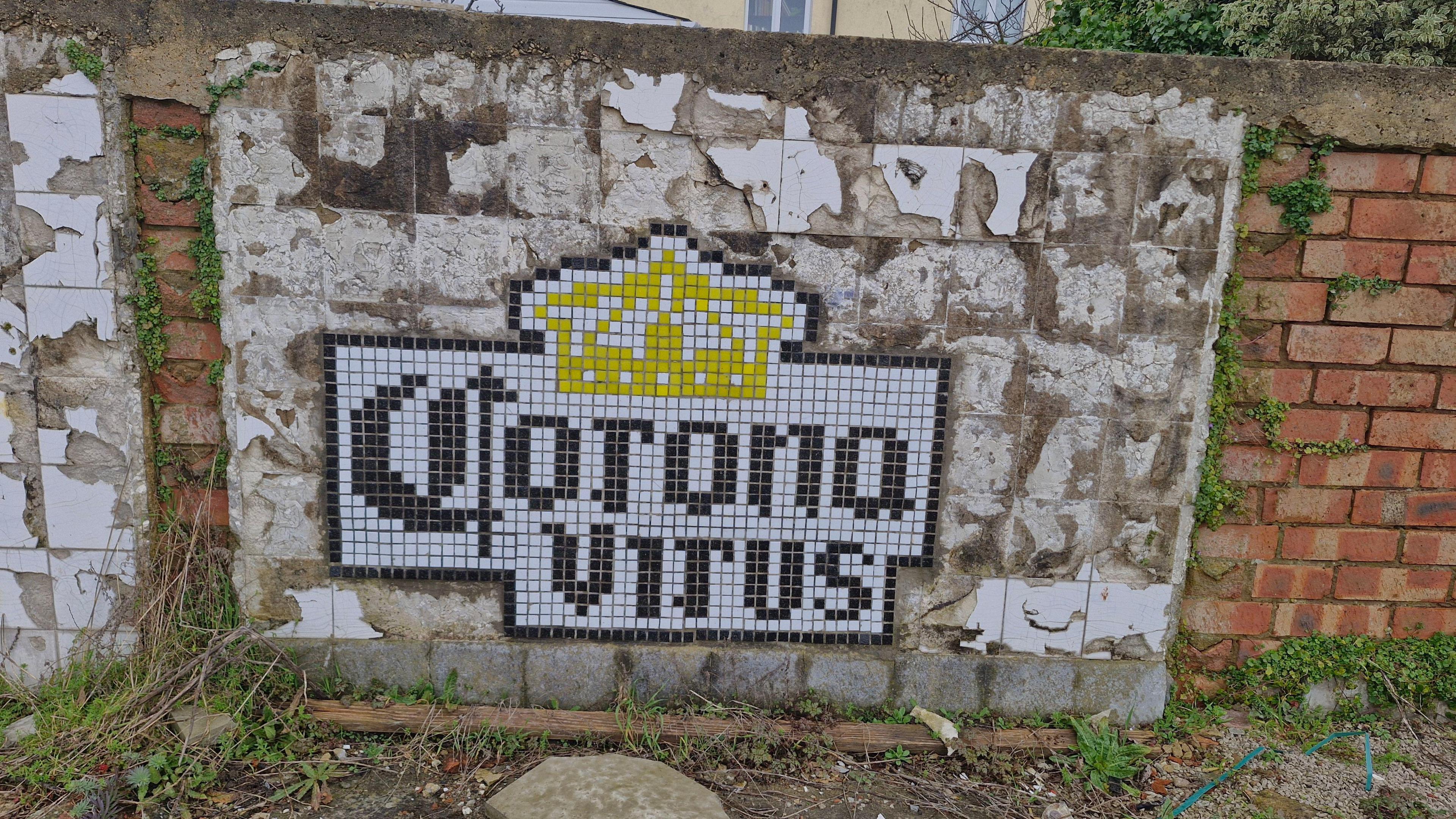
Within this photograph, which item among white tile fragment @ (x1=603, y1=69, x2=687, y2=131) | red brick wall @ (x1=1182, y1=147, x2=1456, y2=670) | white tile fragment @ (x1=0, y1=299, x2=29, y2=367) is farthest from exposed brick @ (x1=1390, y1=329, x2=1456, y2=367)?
white tile fragment @ (x1=0, y1=299, x2=29, y2=367)

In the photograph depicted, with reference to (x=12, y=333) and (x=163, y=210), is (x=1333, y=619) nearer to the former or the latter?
(x=163, y=210)

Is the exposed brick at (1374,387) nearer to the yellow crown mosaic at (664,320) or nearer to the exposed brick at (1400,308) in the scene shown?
the exposed brick at (1400,308)

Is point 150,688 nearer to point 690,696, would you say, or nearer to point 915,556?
point 690,696

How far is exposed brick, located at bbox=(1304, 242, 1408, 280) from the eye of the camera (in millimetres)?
2727

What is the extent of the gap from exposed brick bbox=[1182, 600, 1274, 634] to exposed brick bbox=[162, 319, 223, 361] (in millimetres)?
3378

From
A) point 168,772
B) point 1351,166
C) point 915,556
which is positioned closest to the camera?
point 168,772

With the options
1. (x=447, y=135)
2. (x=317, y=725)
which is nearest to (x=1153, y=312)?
(x=447, y=135)

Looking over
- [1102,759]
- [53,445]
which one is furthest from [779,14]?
[1102,759]

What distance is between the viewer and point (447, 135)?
2584 millimetres

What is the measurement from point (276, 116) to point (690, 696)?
7.49 feet

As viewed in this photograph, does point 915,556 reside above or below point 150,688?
above

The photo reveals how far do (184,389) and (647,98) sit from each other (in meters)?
1.77

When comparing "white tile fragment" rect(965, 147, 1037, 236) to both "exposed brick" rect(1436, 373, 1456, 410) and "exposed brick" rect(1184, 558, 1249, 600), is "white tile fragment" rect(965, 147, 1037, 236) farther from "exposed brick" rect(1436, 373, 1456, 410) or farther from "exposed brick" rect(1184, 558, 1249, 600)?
"exposed brick" rect(1436, 373, 1456, 410)

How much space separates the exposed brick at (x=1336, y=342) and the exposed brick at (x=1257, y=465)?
0.33 meters
